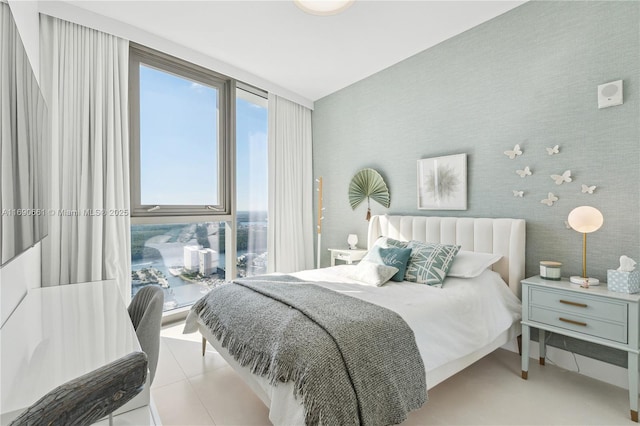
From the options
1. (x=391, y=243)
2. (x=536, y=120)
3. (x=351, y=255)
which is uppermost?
(x=536, y=120)

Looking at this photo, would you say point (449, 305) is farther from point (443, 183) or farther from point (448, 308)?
point (443, 183)

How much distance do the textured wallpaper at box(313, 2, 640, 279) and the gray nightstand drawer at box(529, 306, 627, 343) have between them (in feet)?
1.57

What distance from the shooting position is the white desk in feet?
2.67

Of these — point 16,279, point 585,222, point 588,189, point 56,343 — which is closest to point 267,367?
point 56,343

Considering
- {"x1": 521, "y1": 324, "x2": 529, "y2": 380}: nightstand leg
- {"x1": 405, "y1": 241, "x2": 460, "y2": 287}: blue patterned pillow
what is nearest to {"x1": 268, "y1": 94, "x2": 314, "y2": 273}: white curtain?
{"x1": 405, "y1": 241, "x2": 460, "y2": 287}: blue patterned pillow

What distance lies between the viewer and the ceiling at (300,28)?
8.61ft

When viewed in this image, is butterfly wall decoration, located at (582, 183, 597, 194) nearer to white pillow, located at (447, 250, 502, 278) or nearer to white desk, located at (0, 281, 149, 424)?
white pillow, located at (447, 250, 502, 278)

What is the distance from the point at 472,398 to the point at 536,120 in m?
2.21

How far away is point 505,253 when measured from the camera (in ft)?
8.67

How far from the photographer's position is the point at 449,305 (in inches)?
80.2

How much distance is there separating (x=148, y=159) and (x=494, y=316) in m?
3.51

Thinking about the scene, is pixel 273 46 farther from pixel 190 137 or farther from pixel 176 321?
pixel 176 321

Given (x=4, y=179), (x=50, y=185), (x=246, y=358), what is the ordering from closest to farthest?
(x=4, y=179), (x=246, y=358), (x=50, y=185)

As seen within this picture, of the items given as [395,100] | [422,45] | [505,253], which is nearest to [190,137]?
[395,100]
